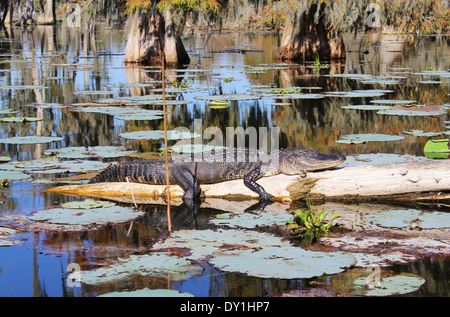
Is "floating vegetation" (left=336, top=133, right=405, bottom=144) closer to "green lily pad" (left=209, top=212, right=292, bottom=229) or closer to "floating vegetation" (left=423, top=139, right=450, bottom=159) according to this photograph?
"floating vegetation" (left=423, top=139, right=450, bottom=159)

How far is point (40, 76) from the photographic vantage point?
687 inches

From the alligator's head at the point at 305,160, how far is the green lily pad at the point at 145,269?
220 centimetres

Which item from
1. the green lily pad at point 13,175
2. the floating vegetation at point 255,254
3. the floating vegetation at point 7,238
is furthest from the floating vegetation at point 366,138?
the floating vegetation at point 7,238

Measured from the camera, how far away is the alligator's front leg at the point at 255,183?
6.17 meters

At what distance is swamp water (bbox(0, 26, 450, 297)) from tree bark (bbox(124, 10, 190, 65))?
3.49 feet

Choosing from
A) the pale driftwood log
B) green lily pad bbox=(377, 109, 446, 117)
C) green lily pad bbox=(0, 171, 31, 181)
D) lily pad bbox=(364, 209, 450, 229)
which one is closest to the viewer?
lily pad bbox=(364, 209, 450, 229)

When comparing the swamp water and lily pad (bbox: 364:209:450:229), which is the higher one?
the swamp water

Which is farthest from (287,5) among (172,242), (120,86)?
(172,242)

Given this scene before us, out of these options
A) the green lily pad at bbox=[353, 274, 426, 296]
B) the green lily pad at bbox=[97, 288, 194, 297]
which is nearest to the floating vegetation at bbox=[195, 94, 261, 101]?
the green lily pad at bbox=[353, 274, 426, 296]

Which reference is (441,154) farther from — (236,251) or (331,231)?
(236,251)

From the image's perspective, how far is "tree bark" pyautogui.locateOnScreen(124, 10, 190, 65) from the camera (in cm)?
2006

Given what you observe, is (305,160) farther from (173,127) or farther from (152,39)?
(152,39)

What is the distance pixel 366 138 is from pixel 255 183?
2.88 m
